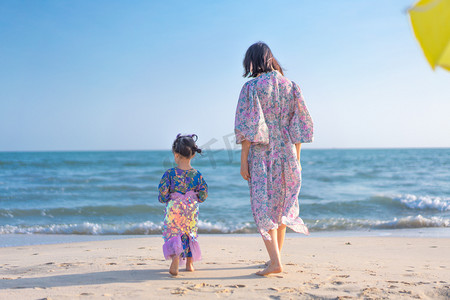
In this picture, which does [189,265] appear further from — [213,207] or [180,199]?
[213,207]

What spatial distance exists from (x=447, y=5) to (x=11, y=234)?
7.63 metres

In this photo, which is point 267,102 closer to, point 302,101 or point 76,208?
point 302,101

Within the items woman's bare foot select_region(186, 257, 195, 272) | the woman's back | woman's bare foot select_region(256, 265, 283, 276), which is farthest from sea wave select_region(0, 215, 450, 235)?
the woman's back

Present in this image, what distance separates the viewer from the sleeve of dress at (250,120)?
3240 millimetres

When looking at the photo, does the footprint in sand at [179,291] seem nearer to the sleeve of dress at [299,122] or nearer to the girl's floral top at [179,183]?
the girl's floral top at [179,183]

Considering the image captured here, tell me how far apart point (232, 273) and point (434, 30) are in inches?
121

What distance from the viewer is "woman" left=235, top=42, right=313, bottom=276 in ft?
10.7

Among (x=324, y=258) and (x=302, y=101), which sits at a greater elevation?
(x=302, y=101)

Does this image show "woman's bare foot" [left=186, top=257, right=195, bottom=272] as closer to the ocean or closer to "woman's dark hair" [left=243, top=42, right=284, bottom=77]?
"woman's dark hair" [left=243, top=42, right=284, bottom=77]

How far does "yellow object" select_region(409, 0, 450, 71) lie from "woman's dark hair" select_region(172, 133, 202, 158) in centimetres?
289

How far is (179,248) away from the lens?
3.35 meters

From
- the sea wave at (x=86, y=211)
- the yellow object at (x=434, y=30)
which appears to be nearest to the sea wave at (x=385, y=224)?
the sea wave at (x=86, y=211)

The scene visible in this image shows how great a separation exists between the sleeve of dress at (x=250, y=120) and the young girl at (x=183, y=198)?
452 millimetres

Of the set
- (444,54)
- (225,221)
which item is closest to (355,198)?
(225,221)
